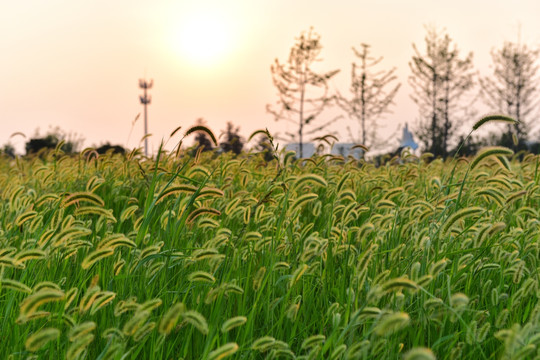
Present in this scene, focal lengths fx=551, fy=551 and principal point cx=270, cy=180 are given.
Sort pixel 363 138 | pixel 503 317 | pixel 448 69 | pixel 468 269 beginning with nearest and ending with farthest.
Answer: pixel 503 317
pixel 468 269
pixel 363 138
pixel 448 69

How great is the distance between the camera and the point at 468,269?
2.89 meters

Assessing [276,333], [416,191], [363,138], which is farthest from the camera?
[363,138]

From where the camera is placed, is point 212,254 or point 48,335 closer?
point 48,335

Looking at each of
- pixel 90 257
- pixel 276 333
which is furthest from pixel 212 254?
pixel 276 333

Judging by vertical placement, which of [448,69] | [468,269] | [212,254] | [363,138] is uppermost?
[448,69]

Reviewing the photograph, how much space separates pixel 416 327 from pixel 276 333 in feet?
2.01

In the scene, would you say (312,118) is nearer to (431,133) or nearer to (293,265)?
(431,133)

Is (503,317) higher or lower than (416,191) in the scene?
lower

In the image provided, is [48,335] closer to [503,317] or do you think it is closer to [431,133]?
[503,317]

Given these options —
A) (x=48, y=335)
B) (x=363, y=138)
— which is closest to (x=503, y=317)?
(x=48, y=335)

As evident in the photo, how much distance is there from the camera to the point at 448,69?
84.8ft

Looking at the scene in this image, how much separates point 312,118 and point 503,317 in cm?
1958

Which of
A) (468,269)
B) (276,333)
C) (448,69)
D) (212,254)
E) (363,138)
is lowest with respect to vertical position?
(276,333)

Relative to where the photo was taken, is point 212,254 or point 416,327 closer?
point 212,254
